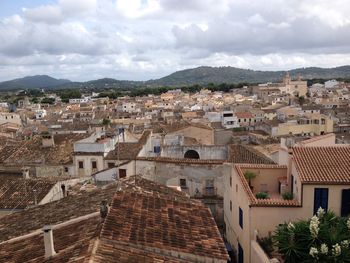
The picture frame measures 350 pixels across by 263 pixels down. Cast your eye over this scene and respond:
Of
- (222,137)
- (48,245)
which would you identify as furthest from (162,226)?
(222,137)

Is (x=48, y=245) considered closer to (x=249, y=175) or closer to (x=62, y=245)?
(x=62, y=245)

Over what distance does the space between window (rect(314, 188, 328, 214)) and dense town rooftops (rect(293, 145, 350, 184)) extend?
416 millimetres

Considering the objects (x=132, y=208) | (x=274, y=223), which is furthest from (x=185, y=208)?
(x=274, y=223)

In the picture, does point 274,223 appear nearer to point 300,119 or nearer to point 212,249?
point 212,249

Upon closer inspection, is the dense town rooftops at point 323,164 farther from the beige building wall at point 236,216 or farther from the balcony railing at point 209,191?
the balcony railing at point 209,191

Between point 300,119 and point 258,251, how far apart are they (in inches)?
2102

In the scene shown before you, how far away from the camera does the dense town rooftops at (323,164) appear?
663 inches

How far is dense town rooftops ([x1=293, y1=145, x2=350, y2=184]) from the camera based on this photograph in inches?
663

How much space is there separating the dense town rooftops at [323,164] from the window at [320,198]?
42cm

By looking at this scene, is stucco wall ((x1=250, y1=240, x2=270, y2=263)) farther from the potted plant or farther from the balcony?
the balcony

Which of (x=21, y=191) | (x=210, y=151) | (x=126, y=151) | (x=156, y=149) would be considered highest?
(x=126, y=151)

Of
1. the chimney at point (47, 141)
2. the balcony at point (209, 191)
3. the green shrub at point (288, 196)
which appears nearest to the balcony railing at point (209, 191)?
the balcony at point (209, 191)

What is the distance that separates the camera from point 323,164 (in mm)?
17828

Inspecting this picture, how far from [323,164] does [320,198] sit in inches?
64.2
